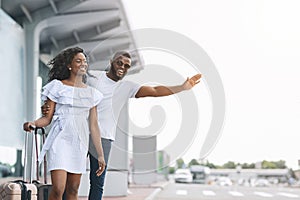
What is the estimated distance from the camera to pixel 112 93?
3479 mm

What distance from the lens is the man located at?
3451mm

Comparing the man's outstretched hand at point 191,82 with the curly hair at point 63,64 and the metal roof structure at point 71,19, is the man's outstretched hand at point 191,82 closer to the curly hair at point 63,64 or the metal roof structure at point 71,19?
the curly hair at point 63,64

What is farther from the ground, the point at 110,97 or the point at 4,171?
the point at 4,171

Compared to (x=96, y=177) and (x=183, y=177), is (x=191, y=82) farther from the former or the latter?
(x=183, y=177)

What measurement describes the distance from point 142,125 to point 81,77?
2.70ft

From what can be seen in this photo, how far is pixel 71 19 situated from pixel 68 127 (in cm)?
1320

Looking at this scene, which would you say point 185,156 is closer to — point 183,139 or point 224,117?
point 183,139

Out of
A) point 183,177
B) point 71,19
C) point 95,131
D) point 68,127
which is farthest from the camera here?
point 183,177

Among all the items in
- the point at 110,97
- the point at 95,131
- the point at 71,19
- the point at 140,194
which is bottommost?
the point at 140,194

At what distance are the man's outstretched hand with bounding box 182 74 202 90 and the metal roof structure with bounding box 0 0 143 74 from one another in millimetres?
9722

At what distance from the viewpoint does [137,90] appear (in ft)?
11.4

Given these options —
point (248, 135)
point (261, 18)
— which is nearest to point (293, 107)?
point (248, 135)

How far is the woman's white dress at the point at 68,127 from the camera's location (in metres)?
3.02

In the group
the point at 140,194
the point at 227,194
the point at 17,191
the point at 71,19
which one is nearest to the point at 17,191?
the point at 17,191
